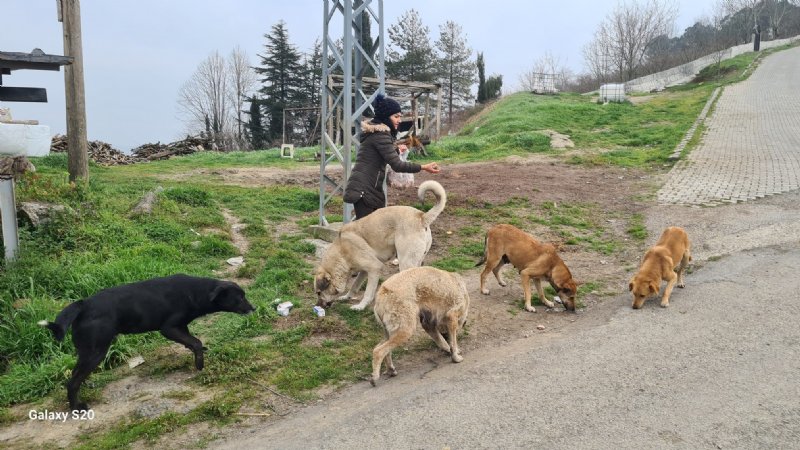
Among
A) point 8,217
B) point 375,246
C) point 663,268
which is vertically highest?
point 8,217

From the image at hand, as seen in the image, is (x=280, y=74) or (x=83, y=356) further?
(x=280, y=74)

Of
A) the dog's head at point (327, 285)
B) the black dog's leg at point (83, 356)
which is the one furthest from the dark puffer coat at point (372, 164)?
the black dog's leg at point (83, 356)

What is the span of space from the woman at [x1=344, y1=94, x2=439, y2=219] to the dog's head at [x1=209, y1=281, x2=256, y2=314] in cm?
245

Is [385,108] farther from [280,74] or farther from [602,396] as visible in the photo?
[280,74]

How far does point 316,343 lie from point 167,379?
151cm

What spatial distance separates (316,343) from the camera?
573cm

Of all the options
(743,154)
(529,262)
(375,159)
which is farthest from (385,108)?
(743,154)

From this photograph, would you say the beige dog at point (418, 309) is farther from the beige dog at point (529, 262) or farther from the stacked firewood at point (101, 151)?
the stacked firewood at point (101, 151)

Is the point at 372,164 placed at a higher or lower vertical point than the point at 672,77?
lower

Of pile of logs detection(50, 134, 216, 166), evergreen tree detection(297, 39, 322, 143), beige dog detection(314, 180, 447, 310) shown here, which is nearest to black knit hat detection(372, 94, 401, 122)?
beige dog detection(314, 180, 447, 310)

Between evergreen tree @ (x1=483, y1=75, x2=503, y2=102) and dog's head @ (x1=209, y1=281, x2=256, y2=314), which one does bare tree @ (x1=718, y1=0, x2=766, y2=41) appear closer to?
evergreen tree @ (x1=483, y1=75, x2=503, y2=102)

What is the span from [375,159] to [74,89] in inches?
270

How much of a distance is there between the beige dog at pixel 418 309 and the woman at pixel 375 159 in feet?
6.56

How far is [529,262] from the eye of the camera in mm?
6914
